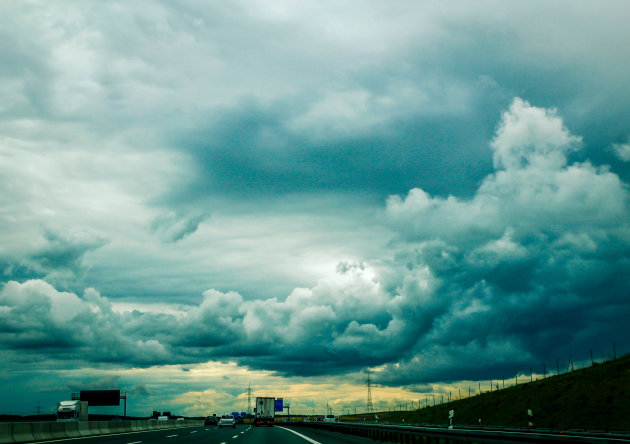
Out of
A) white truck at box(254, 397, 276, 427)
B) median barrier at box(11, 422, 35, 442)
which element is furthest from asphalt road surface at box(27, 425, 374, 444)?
white truck at box(254, 397, 276, 427)

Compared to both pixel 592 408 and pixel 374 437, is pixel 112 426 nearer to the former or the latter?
pixel 374 437

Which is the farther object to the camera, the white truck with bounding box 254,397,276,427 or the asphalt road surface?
the white truck with bounding box 254,397,276,427

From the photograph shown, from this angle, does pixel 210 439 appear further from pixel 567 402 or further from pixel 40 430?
pixel 567 402

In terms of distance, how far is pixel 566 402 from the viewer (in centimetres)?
7525

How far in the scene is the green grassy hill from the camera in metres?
64.9

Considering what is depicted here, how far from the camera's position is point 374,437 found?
34281mm

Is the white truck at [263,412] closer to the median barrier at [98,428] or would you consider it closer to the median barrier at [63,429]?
the median barrier at [98,428]

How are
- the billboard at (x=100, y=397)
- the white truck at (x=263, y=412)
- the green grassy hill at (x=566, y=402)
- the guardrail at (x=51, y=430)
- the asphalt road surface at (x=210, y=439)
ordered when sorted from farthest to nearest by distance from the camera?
the billboard at (x=100, y=397) < the white truck at (x=263, y=412) < the green grassy hill at (x=566, y=402) < the asphalt road surface at (x=210, y=439) < the guardrail at (x=51, y=430)

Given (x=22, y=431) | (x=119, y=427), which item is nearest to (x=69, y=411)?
(x=119, y=427)

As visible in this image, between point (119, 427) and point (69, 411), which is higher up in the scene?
point (119, 427)

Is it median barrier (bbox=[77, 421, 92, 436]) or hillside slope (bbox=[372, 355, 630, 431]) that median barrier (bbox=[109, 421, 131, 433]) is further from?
hillside slope (bbox=[372, 355, 630, 431])

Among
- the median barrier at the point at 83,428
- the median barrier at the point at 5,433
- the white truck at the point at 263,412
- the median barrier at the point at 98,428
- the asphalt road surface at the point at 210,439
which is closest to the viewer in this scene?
the median barrier at the point at 5,433

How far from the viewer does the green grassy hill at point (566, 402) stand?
6494 cm

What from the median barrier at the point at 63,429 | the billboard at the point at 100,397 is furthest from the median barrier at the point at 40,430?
the billboard at the point at 100,397
